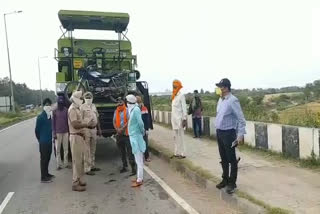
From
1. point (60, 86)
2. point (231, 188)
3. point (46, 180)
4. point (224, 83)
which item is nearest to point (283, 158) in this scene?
point (231, 188)

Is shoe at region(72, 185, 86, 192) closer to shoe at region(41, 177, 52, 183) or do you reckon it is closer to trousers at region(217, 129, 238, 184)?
shoe at region(41, 177, 52, 183)

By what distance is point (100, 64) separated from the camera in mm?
13250

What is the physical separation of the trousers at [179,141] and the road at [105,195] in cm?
56

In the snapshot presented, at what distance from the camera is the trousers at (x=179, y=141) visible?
10.5 metres

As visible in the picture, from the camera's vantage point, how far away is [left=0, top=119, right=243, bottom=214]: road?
6.81 m

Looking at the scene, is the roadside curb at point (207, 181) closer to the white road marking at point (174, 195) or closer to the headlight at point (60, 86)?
the white road marking at point (174, 195)

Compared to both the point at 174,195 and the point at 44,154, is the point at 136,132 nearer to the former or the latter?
the point at 174,195

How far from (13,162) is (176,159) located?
5067 millimetres

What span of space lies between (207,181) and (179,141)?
297cm

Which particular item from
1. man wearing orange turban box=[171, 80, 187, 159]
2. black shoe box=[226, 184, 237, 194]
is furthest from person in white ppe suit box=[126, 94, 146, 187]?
black shoe box=[226, 184, 237, 194]

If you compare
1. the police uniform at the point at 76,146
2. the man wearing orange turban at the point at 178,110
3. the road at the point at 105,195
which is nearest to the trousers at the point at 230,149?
the road at the point at 105,195

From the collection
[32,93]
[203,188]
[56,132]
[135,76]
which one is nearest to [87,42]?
[135,76]

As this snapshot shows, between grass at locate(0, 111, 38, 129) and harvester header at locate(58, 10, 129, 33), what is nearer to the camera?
harvester header at locate(58, 10, 129, 33)

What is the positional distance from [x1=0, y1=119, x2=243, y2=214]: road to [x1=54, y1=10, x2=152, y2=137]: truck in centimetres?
192
